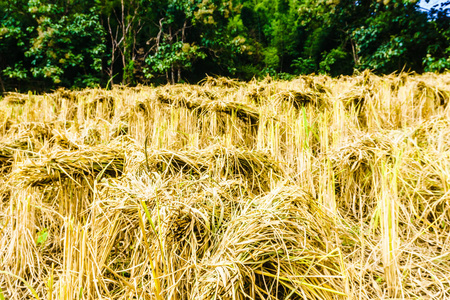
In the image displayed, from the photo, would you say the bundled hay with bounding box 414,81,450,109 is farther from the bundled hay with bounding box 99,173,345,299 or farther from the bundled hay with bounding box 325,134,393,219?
the bundled hay with bounding box 99,173,345,299

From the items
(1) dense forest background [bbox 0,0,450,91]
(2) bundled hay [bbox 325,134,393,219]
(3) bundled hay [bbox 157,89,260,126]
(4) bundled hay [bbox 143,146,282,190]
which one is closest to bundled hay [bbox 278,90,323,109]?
(3) bundled hay [bbox 157,89,260,126]

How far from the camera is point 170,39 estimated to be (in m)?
8.29

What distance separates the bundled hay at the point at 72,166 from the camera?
98 centimetres

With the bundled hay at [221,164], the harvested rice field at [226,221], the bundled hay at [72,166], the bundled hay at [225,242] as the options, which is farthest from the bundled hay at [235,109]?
the bundled hay at [225,242]

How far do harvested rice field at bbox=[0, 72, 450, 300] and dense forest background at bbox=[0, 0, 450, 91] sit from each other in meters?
5.74

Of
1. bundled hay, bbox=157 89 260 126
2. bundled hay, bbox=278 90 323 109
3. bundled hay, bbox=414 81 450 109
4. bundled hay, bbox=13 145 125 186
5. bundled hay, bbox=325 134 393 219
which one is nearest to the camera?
bundled hay, bbox=13 145 125 186

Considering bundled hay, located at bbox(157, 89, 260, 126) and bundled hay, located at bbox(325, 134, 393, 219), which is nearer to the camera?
bundled hay, located at bbox(325, 134, 393, 219)

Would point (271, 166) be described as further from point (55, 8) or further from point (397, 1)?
point (55, 8)

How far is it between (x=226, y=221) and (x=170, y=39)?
27.1 feet

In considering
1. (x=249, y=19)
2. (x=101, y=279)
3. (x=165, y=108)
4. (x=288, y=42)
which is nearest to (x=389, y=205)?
(x=101, y=279)

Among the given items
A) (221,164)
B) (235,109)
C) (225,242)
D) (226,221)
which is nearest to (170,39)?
(235,109)

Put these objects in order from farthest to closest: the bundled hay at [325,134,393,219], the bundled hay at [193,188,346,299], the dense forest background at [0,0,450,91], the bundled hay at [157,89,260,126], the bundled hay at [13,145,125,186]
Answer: the dense forest background at [0,0,450,91] < the bundled hay at [157,89,260,126] < the bundled hay at [325,134,393,219] < the bundled hay at [13,145,125,186] < the bundled hay at [193,188,346,299]

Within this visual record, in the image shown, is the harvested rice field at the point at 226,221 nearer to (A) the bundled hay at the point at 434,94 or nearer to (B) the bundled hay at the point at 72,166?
(B) the bundled hay at the point at 72,166

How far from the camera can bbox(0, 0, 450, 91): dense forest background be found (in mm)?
7090
